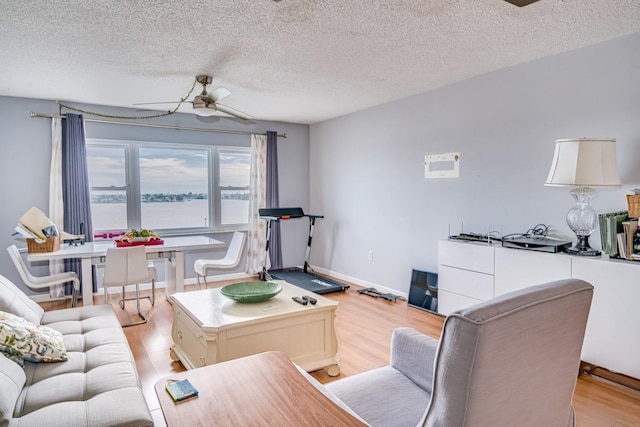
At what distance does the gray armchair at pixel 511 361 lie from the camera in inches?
40.0

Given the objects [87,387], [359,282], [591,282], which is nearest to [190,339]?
[87,387]

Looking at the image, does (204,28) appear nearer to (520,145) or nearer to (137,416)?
(137,416)

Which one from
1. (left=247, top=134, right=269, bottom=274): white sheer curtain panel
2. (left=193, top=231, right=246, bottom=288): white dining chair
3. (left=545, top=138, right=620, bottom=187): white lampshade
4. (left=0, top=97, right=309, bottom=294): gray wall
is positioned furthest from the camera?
(left=247, top=134, right=269, bottom=274): white sheer curtain panel

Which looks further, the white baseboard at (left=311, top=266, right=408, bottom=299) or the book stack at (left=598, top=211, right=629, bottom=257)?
the white baseboard at (left=311, top=266, right=408, bottom=299)

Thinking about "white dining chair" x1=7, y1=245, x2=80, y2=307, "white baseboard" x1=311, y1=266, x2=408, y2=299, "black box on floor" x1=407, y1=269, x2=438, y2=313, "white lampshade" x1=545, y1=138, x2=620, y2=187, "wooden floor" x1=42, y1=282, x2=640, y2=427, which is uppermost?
"white lampshade" x1=545, y1=138, x2=620, y2=187

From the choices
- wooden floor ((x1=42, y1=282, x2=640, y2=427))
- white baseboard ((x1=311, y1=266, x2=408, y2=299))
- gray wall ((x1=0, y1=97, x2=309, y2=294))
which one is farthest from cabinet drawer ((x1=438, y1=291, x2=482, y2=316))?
gray wall ((x1=0, y1=97, x2=309, y2=294))

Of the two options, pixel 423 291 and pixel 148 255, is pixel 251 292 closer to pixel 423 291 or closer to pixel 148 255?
pixel 148 255

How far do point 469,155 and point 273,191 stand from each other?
10.1 feet

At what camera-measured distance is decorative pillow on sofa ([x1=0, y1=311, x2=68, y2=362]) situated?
6.10 feet

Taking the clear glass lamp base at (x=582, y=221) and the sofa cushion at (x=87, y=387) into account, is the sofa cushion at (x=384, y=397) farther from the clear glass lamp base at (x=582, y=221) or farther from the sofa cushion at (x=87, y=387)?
the clear glass lamp base at (x=582, y=221)

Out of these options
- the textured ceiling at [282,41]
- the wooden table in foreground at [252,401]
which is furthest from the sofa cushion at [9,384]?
the textured ceiling at [282,41]

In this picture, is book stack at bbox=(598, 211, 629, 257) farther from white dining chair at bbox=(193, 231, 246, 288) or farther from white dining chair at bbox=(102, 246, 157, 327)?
white dining chair at bbox=(102, 246, 157, 327)

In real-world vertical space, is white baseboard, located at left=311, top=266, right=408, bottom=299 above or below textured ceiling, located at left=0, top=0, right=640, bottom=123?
below

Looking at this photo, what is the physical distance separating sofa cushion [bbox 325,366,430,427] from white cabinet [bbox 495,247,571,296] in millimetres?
1714
